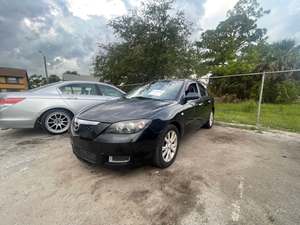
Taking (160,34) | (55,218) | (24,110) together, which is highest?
(160,34)

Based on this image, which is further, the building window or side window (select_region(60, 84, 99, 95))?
the building window

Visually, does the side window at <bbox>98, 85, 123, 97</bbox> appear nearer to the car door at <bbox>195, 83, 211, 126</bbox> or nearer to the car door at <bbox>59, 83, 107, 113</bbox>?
the car door at <bbox>59, 83, 107, 113</bbox>

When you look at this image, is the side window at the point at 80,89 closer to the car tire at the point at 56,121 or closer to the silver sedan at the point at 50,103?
the silver sedan at the point at 50,103

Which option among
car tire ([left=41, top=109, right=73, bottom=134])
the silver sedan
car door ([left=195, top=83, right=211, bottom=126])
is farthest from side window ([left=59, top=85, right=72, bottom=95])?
car door ([left=195, top=83, right=211, bottom=126])

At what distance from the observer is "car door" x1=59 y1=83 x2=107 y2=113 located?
4586mm

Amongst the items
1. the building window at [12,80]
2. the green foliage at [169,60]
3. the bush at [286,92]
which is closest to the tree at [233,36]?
the green foliage at [169,60]

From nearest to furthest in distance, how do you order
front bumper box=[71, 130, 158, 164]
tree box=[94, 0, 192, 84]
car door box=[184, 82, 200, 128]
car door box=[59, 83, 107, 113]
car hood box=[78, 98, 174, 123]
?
front bumper box=[71, 130, 158, 164] → car hood box=[78, 98, 174, 123] → car door box=[184, 82, 200, 128] → car door box=[59, 83, 107, 113] → tree box=[94, 0, 192, 84]

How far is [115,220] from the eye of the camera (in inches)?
67.2

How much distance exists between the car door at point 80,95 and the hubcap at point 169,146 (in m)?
2.85

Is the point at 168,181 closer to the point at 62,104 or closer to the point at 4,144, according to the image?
the point at 62,104

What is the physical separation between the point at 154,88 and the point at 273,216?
8.99ft

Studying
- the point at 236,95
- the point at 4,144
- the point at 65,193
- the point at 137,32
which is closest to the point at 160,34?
the point at 137,32

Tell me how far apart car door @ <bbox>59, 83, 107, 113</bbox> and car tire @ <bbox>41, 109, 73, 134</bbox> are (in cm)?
27

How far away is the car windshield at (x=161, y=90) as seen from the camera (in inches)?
129
